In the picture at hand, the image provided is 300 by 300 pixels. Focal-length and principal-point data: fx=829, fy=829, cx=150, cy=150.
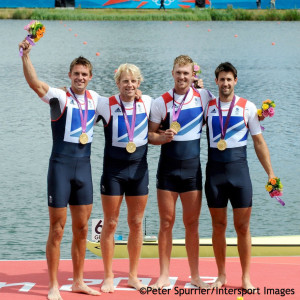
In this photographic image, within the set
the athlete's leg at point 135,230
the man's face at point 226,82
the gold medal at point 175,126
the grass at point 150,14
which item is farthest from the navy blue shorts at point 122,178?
the grass at point 150,14

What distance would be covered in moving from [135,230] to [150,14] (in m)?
49.7

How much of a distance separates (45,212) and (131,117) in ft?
22.0

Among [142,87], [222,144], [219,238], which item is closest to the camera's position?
[222,144]

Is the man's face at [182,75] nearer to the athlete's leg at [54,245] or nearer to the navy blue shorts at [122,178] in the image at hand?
the navy blue shorts at [122,178]

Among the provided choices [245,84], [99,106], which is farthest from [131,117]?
[245,84]

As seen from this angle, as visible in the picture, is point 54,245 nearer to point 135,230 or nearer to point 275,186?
point 135,230

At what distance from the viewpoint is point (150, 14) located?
55.8 meters

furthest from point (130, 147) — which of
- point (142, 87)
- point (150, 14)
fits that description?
point (150, 14)

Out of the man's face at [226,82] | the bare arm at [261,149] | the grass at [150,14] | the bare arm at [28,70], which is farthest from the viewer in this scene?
the grass at [150,14]

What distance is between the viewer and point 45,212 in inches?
529

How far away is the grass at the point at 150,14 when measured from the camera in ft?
181

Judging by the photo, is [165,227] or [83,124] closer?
[83,124]

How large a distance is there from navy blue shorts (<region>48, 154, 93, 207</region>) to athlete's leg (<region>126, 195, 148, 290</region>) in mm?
370

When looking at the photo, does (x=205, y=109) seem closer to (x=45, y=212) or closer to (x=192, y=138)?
(x=192, y=138)
